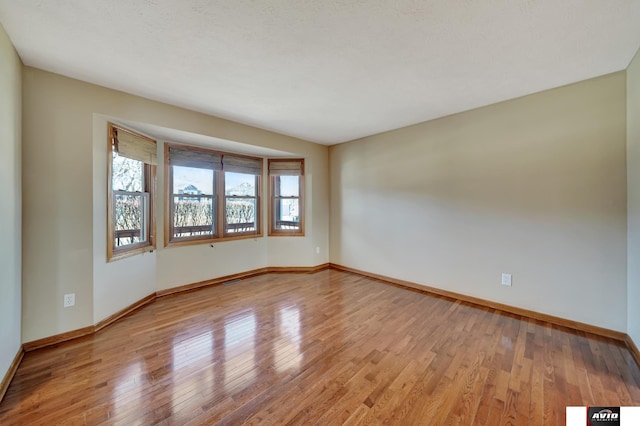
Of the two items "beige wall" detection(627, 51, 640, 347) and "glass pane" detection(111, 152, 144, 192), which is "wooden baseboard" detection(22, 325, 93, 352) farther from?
"beige wall" detection(627, 51, 640, 347)

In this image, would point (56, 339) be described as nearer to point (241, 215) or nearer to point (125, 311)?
point (125, 311)

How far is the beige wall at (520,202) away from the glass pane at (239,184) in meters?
2.29

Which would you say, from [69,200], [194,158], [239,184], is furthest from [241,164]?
[69,200]

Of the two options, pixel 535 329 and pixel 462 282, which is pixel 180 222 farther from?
pixel 535 329

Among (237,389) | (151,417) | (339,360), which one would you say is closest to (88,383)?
(151,417)

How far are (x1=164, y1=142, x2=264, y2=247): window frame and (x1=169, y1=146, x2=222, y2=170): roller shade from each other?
0.03 m

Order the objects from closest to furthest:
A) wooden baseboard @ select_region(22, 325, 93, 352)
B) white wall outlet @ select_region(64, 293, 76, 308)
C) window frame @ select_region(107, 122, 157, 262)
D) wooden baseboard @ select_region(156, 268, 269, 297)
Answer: wooden baseboard @ select_region(22, 325, 93, 352) < white wall outlet @ select_region(64, 293, 76, 308) < window frame @ select_region(107, 122, 157, 262) < wooden baseboard @ select_region(156, 268, 269, 297)

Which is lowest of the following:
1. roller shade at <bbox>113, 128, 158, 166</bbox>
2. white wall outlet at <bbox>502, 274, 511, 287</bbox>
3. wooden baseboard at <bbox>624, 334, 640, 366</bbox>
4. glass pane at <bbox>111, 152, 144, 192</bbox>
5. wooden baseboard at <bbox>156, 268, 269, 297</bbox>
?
wooden baseboard at <bbox>624, 334, 640, 366</bbox>

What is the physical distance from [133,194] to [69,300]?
4.17 ft

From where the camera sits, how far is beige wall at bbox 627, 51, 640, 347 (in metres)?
2.01

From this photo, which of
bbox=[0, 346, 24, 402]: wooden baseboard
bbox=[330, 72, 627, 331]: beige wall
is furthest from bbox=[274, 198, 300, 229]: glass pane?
bbox=[0, 346, 24, 402]: wooden baseboard

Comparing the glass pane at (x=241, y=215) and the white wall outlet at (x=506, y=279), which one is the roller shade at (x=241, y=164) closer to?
the glass pane at (x=241, y=215)

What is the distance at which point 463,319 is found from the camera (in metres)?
2.71

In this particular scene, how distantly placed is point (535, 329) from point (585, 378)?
0.76 metres
